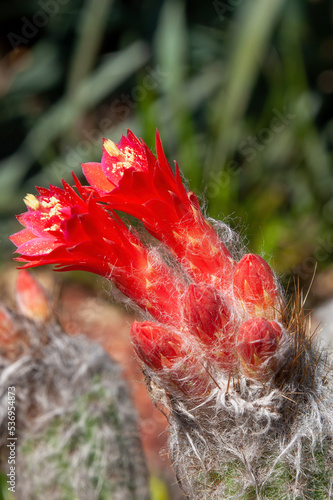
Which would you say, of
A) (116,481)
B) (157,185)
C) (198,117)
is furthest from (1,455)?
(198,117)

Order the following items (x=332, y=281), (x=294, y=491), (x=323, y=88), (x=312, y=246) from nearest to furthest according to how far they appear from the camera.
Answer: (x=294, y=491) → (x=312, y=246) → (x=332, y=281) → (x=323, y=88)

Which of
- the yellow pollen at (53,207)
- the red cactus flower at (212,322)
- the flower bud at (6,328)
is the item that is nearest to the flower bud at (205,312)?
the red cactus flower at (212,322)

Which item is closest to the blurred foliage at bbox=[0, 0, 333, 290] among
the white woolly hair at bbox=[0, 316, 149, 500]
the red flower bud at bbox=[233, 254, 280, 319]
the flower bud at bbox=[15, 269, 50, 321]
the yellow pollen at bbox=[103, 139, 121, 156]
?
the flower bud at bbox=[15, 269, 50, 321]

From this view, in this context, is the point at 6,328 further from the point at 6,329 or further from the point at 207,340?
the point at 207,340

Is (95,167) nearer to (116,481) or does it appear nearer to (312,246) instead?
(116,481)

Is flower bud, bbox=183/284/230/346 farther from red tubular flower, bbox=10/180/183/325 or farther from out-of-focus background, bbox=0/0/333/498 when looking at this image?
out-of-focus background, bbox=0/0/333/498
